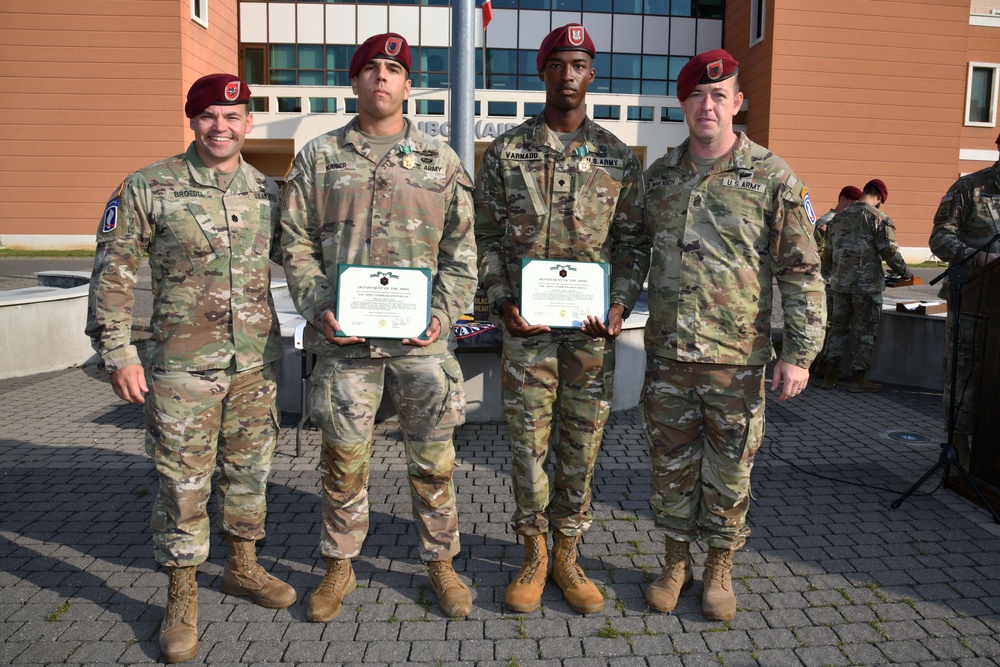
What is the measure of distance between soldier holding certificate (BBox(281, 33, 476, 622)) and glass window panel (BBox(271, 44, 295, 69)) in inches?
1199

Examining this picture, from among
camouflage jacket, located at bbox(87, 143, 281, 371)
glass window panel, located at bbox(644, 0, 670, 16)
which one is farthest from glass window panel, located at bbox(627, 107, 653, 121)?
camouflage jacket, located at bbox(87, 143, 281, 371)

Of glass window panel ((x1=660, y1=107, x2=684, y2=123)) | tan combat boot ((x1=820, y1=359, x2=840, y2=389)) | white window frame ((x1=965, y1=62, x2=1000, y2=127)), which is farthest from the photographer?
glass window panel ((x1=660, y1=107, x2=684, y2=123))

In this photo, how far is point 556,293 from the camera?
3.15 meters

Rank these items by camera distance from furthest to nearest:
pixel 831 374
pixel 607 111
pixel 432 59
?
pixel 432 59 → pixel 607 111 → pixel 831 374

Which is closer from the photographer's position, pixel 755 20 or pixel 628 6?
pixel 755 20

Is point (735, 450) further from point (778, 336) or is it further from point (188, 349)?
point (778, 336)

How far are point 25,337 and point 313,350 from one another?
6.23 metres

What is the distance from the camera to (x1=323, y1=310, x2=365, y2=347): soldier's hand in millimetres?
2992

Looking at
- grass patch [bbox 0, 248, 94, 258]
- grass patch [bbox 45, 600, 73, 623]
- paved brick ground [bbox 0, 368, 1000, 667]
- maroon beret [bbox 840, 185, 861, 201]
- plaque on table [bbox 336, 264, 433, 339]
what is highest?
maroon beret [bbox 840, 185, 861, 201]

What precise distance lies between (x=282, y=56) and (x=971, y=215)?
30.4m

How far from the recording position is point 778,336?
9281 millimetres

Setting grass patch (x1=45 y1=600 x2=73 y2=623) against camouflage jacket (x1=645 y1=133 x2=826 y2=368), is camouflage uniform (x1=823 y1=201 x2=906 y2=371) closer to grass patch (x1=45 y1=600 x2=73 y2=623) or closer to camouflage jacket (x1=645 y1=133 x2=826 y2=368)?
camouflage jacket (x1=645 y1=133 x2=826 y2=368)

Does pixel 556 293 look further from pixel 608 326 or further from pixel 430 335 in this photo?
pixel 430 335

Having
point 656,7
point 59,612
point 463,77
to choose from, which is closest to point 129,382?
point 59,612
